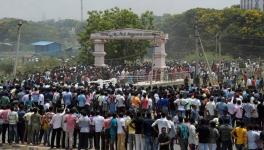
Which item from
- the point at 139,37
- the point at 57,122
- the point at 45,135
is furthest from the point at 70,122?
the point at 139,37

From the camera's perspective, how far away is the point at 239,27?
72.0m

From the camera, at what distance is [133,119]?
742 inches

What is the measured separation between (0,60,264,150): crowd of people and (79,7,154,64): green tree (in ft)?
92.4

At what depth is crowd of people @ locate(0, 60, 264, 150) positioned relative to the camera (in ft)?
57.3

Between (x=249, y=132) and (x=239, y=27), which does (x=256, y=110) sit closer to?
(x=249, y=132)

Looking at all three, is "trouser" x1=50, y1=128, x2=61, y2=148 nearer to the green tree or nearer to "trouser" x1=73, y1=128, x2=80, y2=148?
"trouser" x1=73, y1=128, x2=80, y2=148

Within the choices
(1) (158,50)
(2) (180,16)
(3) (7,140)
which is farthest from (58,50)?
(3) (7,140)

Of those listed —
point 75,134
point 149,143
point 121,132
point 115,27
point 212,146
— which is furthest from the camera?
point 115,27

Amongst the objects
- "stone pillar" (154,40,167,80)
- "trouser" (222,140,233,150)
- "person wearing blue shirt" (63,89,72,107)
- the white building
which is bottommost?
"trouser" (222,140,233,150)

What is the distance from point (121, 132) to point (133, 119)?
0.64 m

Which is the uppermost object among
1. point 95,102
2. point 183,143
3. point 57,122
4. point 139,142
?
point 95,102

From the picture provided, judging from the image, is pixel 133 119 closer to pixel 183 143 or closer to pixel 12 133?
pixel 183 143

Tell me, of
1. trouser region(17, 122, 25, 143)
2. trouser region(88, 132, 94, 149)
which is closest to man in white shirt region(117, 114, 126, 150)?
trouser region(88, 132, 94, 149)

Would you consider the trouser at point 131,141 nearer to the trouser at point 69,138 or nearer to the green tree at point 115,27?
the trouser at point 69,138
